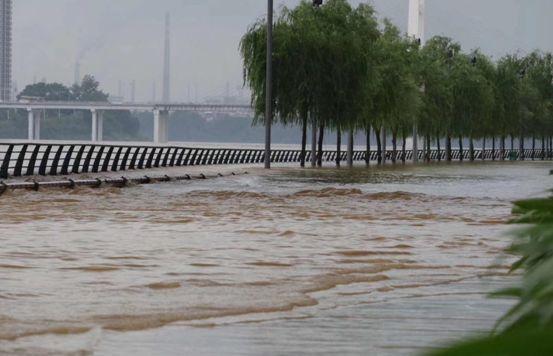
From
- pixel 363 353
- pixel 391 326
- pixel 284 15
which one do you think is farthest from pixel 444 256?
pixel 284 15

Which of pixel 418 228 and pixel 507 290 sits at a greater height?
pixel 507 290

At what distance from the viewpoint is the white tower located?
14612 centimetres

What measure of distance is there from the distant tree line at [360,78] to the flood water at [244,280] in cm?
4433

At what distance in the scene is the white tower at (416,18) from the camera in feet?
479

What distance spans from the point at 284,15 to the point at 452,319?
62.2 metres

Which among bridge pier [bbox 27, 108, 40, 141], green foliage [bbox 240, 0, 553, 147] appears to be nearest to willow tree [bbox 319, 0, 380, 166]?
green foliage [bbox 240, 0, 553, 147]

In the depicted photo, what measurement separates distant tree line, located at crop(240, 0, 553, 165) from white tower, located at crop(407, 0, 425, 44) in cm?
3331

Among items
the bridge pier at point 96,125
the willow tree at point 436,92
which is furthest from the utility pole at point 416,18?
the bridge pier at point 96,125

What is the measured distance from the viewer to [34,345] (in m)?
6.47

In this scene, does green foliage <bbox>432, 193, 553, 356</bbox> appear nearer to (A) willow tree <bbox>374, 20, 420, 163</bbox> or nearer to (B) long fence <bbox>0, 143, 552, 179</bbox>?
(B) long fence <bbox>0, 143, 552, 179</bbox>

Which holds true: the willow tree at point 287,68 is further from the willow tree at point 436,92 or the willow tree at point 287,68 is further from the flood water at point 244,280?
the flood water at point 244,280

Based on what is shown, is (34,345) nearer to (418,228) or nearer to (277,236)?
(277,236)

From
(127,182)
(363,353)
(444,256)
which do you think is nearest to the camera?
(363,353)

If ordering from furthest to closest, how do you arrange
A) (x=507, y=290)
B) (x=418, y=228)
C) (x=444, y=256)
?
(x=418, y=228) → (x=444, y=256) → (x=507, y=290)
